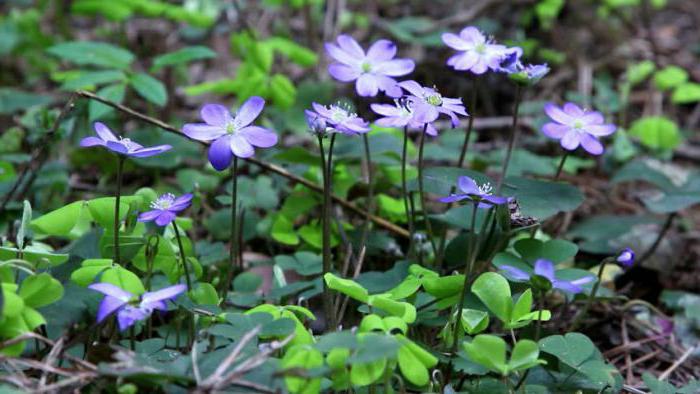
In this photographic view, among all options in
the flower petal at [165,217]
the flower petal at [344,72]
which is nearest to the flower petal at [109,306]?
the flower petal at [165,217]

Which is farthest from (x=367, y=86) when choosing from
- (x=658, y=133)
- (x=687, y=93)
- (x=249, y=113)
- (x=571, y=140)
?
(x=687, y=93)

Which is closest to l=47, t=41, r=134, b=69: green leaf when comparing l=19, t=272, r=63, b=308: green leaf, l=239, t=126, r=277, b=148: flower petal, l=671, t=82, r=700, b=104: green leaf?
l=239, t=126, r=277, b=148: flower petal

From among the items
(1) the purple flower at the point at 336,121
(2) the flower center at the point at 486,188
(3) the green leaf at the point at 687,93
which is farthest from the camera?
(3) the green leaf at the point at 687,93

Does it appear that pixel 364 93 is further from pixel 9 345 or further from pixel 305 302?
pixel 9 345

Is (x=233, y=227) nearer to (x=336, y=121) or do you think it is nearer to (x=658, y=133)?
(x=336, y=121)

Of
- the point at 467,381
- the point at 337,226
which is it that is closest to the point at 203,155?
the point at 337,226

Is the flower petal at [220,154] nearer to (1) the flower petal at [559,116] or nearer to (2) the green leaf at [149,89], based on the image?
(1) the flower petal at [559,116]
